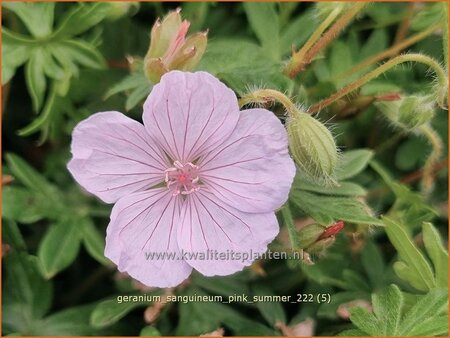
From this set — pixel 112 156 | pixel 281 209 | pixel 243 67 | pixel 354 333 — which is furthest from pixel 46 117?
pixel 354 333

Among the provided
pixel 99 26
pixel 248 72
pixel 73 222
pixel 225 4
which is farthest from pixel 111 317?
pixel 225 4

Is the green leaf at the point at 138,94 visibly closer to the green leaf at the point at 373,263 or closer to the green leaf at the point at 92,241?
the green leaf at the point at 92,241

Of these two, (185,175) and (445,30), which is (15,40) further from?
(445,30)

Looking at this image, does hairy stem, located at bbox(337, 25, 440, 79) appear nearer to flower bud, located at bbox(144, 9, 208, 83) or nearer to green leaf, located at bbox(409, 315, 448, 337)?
flower bud, located at bbox(144, 9, 208, 83)

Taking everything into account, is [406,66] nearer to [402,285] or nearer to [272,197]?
[402,285]

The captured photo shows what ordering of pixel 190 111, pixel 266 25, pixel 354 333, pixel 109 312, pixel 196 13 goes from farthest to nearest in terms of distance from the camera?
1. pixel 196 13
2. pixel 266 25
3. pixel 109 312
4. pixel 354 333
5. pixel 190 111

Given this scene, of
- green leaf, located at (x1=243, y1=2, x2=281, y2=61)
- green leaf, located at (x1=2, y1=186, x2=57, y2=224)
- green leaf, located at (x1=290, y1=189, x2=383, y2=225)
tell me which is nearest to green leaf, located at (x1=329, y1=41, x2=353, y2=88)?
green leaf, located at (x1=243, y1=2, x2=281, y2=61)
